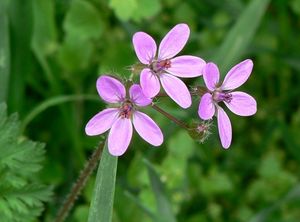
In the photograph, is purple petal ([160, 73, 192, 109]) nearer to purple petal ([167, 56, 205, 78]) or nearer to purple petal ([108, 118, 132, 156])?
purple petal ([167, 56, 205, 78])

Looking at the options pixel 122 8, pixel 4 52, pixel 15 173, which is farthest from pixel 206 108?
pixel 4 52

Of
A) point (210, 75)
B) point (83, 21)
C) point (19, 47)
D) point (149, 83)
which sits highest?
point (83, 21)

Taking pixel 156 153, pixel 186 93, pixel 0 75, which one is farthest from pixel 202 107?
pixel 156 153

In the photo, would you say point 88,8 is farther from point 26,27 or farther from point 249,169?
Result: point 249,169

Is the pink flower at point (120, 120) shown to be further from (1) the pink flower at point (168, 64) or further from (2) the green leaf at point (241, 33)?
(2) the green leaf at point (241, 33)

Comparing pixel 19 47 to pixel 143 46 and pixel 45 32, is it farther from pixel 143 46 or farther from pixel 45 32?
pixel 143 46

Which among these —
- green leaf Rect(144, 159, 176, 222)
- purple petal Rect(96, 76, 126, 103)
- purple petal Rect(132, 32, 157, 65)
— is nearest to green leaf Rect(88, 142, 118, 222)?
purple petal Rect(96, 76, 126, 103)
